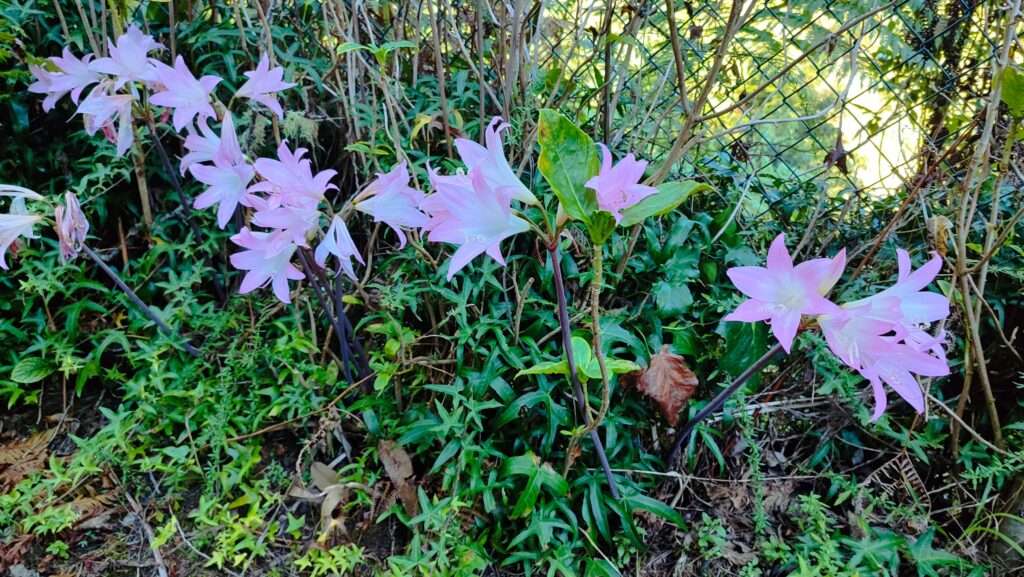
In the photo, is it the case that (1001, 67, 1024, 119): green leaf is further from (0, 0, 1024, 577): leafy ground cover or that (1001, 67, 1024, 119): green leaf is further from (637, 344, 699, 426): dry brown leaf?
(637, 344, 699, 426): dry brown leaf

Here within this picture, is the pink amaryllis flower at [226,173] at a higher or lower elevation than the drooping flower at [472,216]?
lower

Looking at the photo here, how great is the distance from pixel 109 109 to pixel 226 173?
0.41 metres

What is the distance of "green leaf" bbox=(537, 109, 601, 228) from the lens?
0.72 meters

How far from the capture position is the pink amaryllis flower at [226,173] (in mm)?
1068

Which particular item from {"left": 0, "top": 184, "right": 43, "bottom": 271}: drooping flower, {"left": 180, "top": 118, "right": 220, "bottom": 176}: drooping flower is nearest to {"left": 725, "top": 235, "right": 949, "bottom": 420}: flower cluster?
{"left": 180, "top": 118, "right": 220, "bottom": 176}: drooping flower

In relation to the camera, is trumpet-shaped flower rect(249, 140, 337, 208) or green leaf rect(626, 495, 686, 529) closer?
trumpet-shaped flower rect(249, 140, 337, 208)

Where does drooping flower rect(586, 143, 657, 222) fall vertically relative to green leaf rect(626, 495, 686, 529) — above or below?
above

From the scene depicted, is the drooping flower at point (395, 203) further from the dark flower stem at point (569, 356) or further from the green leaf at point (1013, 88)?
the green leaf at point (1013, 88)

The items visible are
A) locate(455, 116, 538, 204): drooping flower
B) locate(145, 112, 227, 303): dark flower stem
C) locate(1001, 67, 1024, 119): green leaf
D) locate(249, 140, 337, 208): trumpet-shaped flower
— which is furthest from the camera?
locate(145, 112, 227, 303): dark flower stem

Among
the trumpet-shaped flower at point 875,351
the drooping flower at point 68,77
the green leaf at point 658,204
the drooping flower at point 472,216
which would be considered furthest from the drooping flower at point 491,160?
the drooping flower at point 68,77

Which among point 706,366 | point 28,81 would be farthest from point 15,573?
point 706,366

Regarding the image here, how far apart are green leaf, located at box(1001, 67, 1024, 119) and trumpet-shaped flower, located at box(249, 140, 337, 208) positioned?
1232 mm

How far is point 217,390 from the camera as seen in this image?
151 cm

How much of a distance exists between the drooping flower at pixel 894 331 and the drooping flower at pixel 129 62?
1.32 metres
